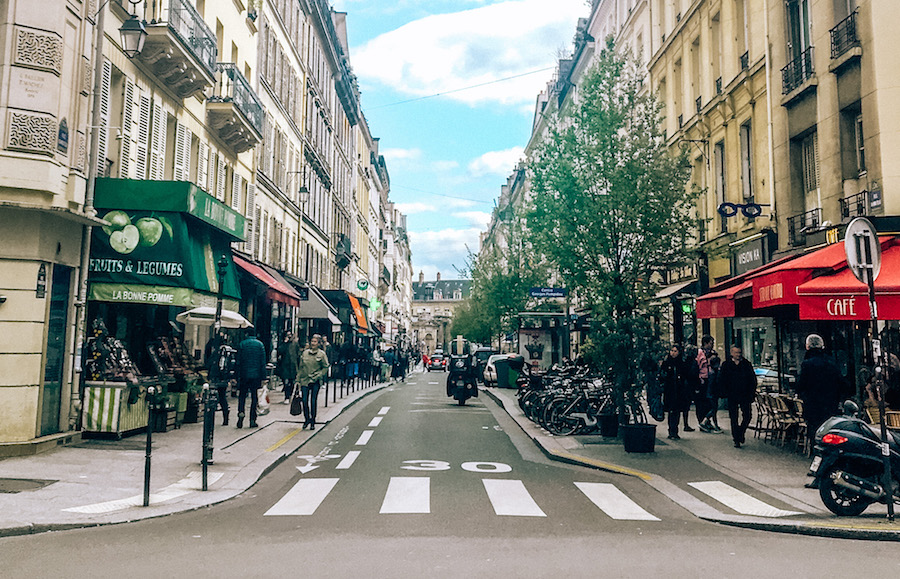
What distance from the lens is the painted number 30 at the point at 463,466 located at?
11.4 meters

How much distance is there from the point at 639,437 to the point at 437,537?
6762 millimetres

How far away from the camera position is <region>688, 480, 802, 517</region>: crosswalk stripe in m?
8.34

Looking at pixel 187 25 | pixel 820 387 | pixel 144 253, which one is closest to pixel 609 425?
pixel 820 387

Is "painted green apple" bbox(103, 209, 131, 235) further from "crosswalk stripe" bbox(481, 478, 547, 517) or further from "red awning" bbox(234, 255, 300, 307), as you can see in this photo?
"crosswalk stripe" bbox(481, 478, 547, 517)

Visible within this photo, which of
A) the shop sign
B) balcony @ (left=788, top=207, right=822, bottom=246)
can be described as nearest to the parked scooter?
balcony @ (left=788, top=207, right=822, bottom=246)

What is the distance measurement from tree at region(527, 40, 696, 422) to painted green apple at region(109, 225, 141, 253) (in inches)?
293

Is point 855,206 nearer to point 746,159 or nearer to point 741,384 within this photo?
point 741,384

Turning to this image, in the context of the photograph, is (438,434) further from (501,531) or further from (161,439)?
(501,531)

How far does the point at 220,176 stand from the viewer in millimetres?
21969

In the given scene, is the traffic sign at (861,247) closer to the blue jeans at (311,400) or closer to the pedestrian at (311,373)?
the pedestrian at (311,373)

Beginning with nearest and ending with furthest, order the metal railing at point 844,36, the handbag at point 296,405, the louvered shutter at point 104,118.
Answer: the louvered shutter at point 104,118, the metal railing at point 844,36, the handbag at point 296,405

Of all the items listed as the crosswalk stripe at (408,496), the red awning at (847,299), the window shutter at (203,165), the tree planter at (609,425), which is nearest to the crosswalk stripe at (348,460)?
the crosswalk stripe at (408,496)

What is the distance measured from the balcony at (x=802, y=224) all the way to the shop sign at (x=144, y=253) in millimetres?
12483

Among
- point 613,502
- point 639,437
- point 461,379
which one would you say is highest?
point 461,379
